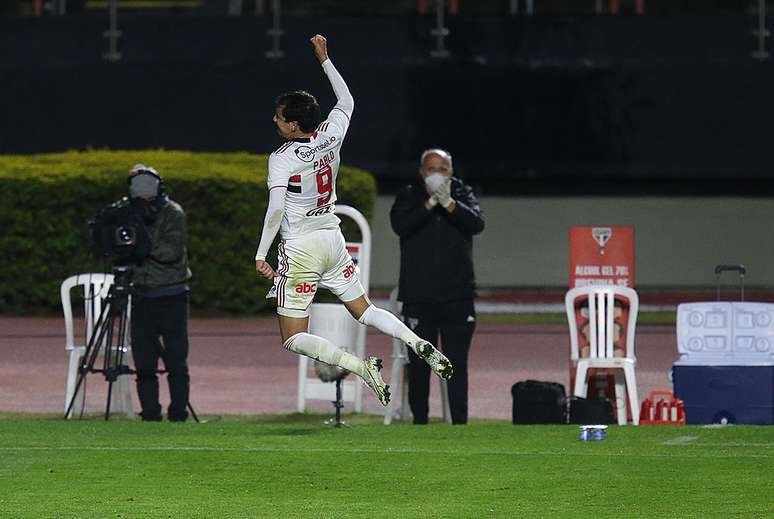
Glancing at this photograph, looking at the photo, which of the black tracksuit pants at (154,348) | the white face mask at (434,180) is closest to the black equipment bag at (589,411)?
the white face mask at (434,180)

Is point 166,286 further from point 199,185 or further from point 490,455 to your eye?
point 199,185

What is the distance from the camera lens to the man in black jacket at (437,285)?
1305 centimetres

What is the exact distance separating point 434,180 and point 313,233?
230 centimetres

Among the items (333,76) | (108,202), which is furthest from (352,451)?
(108,202)

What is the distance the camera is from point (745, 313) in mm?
13625

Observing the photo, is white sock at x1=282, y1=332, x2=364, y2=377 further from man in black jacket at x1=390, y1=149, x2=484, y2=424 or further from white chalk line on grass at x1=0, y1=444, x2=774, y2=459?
man in black jacket at x1=390, y1=149, x2=484, y2=424

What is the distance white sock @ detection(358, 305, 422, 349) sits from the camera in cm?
1038

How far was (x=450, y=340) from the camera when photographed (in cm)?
1305

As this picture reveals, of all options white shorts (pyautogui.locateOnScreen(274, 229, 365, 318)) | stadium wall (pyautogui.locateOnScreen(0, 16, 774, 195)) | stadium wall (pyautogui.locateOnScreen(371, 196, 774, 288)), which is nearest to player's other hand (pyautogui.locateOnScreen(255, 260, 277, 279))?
white shorts (pyautogui.locateOnScreen(274, 229, 365, 318))

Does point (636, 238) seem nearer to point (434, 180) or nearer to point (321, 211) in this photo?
point (434, 180)

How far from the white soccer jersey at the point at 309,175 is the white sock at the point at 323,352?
0.64 m

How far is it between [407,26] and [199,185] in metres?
4.20

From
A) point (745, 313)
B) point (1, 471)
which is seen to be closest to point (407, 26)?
point (745, 313)

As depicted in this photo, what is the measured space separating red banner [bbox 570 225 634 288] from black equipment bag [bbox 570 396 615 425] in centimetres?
154
